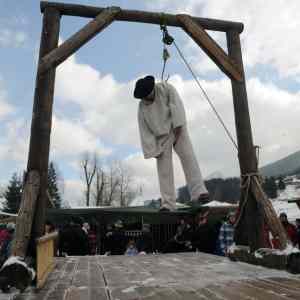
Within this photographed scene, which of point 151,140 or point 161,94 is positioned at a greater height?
point 161,94

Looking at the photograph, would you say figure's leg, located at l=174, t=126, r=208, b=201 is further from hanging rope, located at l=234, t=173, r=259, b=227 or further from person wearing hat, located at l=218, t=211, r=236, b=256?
person wearing hat, located at l=218, t=211, r=236, b=256

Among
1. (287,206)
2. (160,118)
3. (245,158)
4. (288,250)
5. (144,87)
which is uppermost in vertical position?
(144,87)

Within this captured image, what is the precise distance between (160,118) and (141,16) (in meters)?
1.54

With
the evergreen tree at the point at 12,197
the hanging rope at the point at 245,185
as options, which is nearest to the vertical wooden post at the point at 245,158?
the hanging rope at the point at 245,185

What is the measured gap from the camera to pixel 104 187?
45938 millimetres

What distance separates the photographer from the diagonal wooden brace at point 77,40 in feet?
15.0

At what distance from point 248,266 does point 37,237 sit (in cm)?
271

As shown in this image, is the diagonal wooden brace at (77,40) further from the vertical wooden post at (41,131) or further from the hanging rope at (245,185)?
the hanging rope at (245,185)

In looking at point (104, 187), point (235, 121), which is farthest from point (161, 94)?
point (104, 187)

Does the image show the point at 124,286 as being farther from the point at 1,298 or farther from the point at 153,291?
the point at 1,298

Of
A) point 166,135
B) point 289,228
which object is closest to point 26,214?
point 166,135

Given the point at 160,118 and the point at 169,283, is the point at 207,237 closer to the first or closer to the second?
the point at 160,118

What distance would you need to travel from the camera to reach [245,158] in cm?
536

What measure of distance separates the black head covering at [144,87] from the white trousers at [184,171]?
71 centimetres
